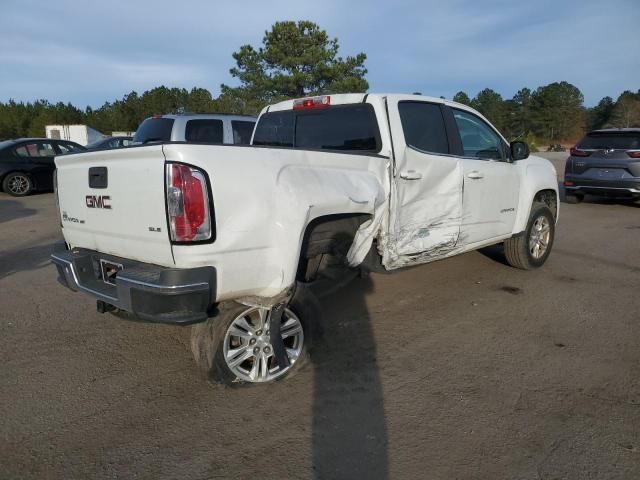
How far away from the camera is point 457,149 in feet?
15.0

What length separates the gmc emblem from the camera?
3085 mm

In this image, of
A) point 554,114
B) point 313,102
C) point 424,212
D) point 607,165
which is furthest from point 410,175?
point 554,114

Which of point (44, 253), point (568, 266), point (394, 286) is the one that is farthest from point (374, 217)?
point (44, 253)

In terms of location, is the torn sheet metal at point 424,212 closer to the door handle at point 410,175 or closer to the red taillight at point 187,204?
the door handle at point 410,175

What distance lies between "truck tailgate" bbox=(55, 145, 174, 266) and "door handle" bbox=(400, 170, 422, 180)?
6.40 ft

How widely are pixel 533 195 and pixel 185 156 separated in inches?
173

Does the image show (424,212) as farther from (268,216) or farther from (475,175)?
(268,216)

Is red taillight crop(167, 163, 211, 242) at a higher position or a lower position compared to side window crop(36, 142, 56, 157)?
lower

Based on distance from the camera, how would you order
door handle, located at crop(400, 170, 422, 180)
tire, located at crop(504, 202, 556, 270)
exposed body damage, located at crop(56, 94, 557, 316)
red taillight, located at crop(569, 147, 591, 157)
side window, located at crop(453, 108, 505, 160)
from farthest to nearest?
red taillight, located at crop(569, 147, 591, 157), tire, located at crop(504, 202, 556, 270), side window, located at crop(453, 108, 505, 160), door handle, located at crop(400, 170, 422, 180), exposed body damage, located at crop(56, 94, 557, 316)

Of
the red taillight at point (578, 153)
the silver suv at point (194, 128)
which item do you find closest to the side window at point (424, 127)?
the silver suv at point (194, 128)

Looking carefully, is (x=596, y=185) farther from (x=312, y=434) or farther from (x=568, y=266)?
(x=312, y=434)

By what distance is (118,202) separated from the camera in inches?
117

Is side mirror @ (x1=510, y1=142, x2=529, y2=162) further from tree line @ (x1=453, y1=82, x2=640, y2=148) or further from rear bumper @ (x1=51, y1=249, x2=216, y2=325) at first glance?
tree line @ (x1=453, y1=82, x2=640, y2=148)

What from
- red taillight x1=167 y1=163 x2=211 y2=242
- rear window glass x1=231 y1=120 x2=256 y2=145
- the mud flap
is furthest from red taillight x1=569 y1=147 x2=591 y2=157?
red taillight x1=167 y1=163 x2=211 y2=242
